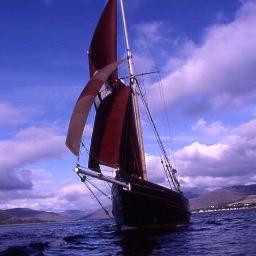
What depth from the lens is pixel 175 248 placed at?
25609 millimetres

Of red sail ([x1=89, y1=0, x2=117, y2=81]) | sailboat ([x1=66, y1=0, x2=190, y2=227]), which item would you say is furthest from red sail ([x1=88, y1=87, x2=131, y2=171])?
red sail ([x1=89, y1=0, x2=117, y2=81])

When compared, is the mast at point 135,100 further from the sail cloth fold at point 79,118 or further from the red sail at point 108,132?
the sail cloth fold at point 79,118

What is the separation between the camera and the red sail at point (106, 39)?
151ft

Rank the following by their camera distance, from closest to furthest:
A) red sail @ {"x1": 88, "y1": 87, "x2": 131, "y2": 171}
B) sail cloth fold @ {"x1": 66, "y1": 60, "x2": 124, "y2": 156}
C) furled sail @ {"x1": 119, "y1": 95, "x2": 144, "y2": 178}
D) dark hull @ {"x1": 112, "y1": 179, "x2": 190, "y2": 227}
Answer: sail cloth fold @ {"x1": 66, "y1": 60, "x2": 124, "y2": 156}, dark hull @ {"x1": 112, "y1": 179, "x2": 190, "y2": 227}, red sail @ {"x1": 88, "y1": 87, "x2": 131, "y2": 171}, furled sail @ {"x1": 119, "y1": 95, "x2": 144, "y2": 178}

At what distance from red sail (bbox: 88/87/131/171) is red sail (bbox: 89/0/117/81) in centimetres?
566

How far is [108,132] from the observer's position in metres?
39.8

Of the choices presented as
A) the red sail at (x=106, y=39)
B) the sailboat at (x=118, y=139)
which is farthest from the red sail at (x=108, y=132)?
the red sail at (x=106, y=39)

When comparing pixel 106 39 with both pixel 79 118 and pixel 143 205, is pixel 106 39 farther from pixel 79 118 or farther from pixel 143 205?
pixel 143 205

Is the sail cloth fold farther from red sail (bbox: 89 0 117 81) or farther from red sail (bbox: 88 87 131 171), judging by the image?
red sail (bbox: 89 0 117 81)

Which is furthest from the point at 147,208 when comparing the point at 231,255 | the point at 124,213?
the point at 231,255

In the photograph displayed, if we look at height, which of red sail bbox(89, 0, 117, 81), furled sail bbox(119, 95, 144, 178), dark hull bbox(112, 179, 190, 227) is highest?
red sail bbox(89, 0, 117, 81)

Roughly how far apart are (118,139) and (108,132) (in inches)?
54.0

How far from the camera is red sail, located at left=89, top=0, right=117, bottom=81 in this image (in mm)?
45969

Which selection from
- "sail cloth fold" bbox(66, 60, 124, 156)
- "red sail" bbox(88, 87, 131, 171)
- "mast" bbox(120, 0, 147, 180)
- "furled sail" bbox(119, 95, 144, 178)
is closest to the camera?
"sail cloth fold" bbox(66, 60, 124, 156)
